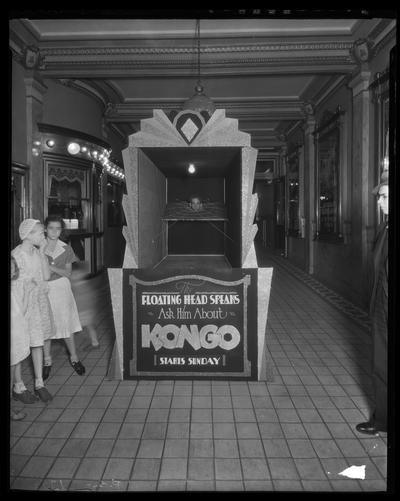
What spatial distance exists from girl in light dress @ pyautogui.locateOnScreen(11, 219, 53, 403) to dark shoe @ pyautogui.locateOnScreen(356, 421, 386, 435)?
2341 mm

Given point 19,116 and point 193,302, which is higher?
point 19,116

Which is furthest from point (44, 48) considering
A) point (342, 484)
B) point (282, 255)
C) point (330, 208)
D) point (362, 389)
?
point (282, 255)

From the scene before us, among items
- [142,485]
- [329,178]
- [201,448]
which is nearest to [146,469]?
[142,485]

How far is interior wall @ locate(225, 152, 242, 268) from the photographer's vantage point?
3882mm

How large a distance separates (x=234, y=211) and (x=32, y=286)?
2.16 meters

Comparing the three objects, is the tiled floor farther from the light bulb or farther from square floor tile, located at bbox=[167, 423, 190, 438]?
the light bulb

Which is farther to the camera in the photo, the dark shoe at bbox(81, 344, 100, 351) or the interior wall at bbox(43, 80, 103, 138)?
the interior wall at bbox(43, 80, 103, 138)

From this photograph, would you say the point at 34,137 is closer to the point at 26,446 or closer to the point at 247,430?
the point at 26,446

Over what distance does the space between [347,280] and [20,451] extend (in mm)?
6092

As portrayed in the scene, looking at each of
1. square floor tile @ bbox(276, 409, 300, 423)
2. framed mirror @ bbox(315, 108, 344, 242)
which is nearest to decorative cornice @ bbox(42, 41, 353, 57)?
framed mirror @ bbox(315, 108, 344, 242)

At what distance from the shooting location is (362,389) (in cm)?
356

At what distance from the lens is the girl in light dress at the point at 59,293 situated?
149 inches

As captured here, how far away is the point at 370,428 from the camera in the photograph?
2830 mm

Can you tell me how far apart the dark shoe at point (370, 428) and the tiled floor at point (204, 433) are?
0.06 meters
